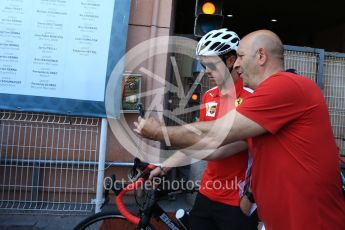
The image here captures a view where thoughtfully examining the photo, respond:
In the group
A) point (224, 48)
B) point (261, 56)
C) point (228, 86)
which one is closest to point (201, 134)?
point (261, 56)

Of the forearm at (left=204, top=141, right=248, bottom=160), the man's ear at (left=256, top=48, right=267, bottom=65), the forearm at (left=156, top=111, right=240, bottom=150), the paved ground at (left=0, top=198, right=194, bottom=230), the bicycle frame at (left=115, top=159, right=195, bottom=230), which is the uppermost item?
the man's ear at (left=256, top=48, right=267, bottom=65)

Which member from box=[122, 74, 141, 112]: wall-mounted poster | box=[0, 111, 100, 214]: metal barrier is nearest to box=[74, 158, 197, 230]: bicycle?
box=[0, 111, 100, 214]: metal barrier

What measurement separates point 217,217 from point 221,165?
1.09ft

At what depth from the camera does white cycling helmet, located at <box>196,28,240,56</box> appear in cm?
269

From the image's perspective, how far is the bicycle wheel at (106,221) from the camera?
332cm

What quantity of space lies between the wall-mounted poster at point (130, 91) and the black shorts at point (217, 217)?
2.90 meters

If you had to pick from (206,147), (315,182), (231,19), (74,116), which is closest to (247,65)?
(206,147)

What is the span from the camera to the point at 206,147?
191 cm

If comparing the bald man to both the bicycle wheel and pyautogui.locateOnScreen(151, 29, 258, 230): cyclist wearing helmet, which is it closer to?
pyautogui.locateOnScreen(151, 29, 258, 230): cyclist wearing helmet

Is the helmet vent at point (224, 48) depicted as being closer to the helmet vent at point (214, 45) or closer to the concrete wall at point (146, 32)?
the helmet vent at point (214, 45)

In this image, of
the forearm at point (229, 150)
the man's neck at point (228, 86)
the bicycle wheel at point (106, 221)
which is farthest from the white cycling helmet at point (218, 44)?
the bicycle wheel at point (106, 221)

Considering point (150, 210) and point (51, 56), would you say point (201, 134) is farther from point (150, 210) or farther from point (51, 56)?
point (51, 56)

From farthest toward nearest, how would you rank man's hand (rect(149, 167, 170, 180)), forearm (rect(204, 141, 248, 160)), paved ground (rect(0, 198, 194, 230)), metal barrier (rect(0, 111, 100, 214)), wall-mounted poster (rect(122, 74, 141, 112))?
wall-mounted poster (rect(122, 74, 141, 112)), metal barrier (rect(0, 111, 100, 214)), paved ground (rect(0, 198, 194, 230)), man's hand (rect(149, 167, 170, 180)), forearm (rect(204, 141, 248, 160))

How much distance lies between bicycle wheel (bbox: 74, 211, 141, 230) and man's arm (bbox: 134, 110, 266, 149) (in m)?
1.67
